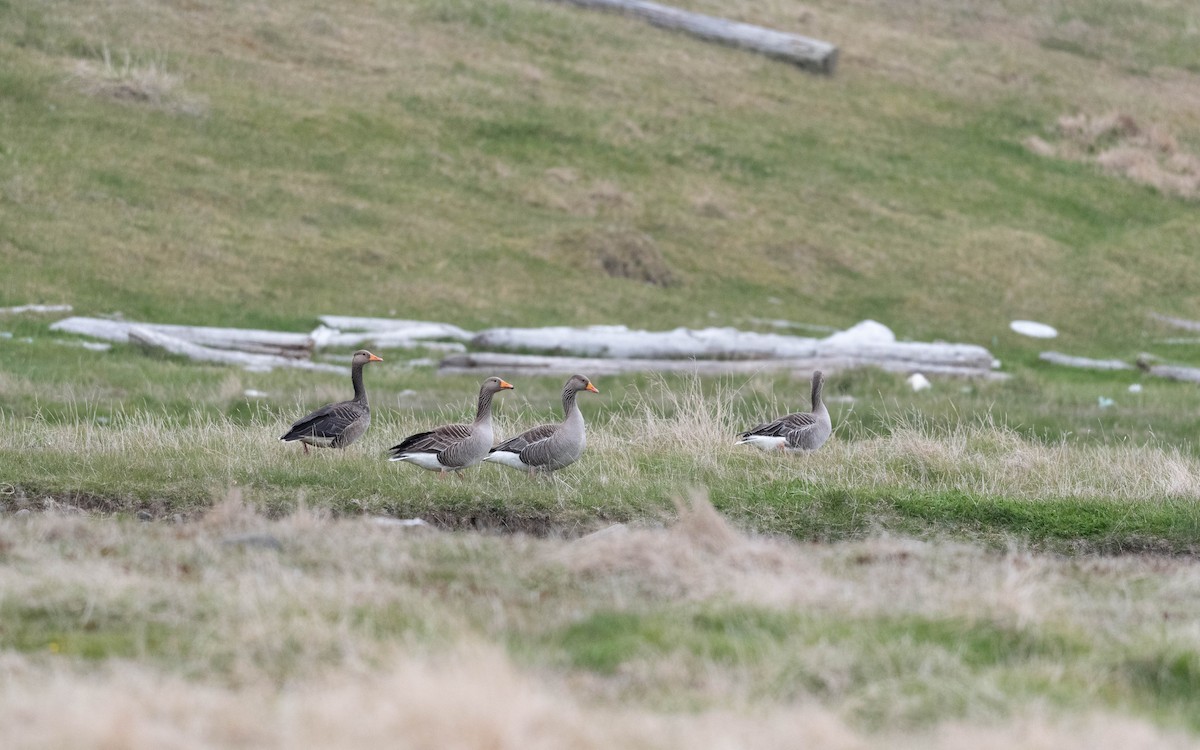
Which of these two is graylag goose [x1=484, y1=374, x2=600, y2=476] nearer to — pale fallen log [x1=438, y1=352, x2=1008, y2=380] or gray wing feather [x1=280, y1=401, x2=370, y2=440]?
gray wing feather [x1=280, y1=401, x2=370, y2=440]

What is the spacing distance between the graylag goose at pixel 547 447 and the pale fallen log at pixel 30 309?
15471mm

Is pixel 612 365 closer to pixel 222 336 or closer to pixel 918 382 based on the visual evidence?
pixel 918 382

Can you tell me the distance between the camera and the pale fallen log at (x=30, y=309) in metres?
25.4

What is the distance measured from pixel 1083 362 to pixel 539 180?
1651 centimetres

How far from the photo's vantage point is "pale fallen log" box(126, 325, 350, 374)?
80.1 ft

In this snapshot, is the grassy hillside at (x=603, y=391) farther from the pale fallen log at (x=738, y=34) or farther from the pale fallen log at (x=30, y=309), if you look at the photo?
the pale fallen log at (x=738, y=34)

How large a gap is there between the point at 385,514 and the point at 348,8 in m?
39.1

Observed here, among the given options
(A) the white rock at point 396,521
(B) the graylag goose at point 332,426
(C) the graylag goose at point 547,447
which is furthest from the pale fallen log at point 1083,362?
(A) the white rock at point 396,521

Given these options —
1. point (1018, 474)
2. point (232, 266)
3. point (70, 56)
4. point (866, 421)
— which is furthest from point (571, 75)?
point (1018, 474)

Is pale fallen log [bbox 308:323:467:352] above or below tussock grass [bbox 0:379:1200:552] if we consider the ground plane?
below

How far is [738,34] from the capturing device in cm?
5447

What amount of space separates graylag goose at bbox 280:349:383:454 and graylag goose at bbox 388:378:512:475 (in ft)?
3.08

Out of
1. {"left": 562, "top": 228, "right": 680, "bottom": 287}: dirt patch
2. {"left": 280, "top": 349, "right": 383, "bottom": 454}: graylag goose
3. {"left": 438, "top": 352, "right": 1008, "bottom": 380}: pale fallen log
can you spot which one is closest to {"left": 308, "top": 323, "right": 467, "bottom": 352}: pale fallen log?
{"left": 438, "top": 352, "right": 1008, "bottom": 380}: pale fallen log

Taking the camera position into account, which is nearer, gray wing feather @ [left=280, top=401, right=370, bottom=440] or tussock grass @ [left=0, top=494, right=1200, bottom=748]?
tussock grass @ [left=0, top=494, right=1200, bottom=748]
